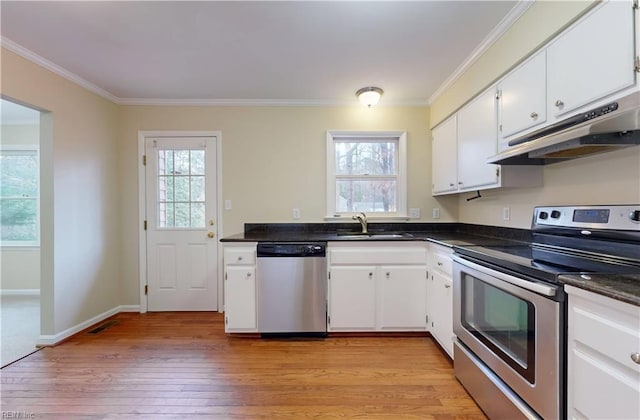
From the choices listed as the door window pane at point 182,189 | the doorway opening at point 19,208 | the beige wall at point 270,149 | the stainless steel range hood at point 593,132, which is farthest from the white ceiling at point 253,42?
the doorway opening at point 19,208

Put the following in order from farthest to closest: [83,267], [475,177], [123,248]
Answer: [123,248] → [83,267] → [475,177]

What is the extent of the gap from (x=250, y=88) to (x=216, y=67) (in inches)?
18.5

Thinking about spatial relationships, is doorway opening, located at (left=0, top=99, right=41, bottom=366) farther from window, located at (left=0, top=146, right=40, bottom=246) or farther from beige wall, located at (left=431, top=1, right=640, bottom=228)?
beige wall, located at (left=431, top=1, right=640, bottom=228)

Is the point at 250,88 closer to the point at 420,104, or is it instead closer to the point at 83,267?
the point at 420,104

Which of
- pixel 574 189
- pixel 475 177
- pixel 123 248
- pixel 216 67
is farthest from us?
pixel 123 248

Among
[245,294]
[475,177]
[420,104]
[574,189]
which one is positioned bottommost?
[245,294]

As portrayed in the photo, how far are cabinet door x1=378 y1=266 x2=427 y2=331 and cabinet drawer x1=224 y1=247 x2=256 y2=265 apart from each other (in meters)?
1.16

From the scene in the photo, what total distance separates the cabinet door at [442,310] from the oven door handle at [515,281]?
1.42 feet

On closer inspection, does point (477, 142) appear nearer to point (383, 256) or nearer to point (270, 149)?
point (383, 256)

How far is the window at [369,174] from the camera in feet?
10.7

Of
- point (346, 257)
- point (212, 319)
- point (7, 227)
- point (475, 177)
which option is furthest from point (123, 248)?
point (475, 177)

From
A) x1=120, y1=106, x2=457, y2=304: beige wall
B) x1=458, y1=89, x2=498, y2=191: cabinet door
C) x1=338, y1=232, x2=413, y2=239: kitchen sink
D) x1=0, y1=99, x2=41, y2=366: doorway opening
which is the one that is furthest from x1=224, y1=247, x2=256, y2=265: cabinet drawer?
x1=0, y1=99, x2=41, y2=366: doorway opening

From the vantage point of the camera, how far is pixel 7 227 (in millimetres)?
3896

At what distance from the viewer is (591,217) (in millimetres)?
1475
